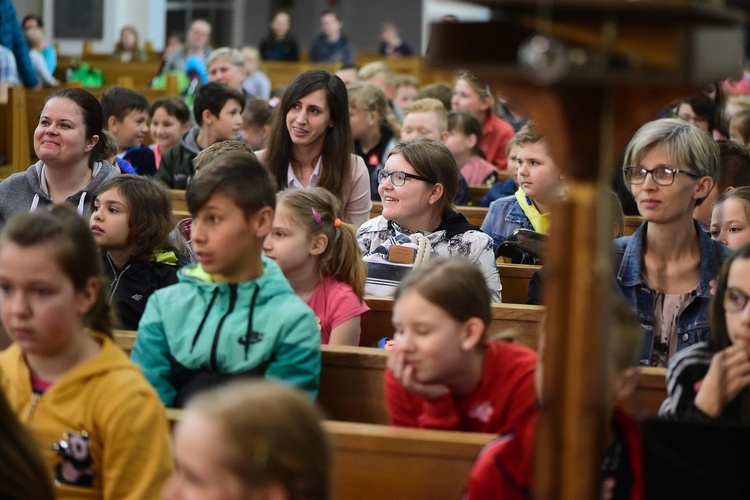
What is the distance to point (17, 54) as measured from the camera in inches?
328

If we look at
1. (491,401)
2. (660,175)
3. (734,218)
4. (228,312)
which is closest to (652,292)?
(660,175)

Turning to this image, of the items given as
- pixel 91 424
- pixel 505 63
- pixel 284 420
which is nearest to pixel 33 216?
pixel 91 424

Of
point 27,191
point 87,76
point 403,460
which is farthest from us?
point 87,76

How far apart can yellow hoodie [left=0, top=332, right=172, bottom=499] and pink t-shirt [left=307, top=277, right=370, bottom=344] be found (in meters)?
1.15

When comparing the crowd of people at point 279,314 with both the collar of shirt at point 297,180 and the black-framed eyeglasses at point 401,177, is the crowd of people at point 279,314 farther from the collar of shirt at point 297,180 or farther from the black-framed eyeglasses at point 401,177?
the collar of shirt at point 297,180

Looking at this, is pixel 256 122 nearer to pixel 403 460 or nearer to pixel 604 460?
pixel 403 460

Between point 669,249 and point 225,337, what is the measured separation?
4.93 ft

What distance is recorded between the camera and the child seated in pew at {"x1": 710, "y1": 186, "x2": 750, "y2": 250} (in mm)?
3711

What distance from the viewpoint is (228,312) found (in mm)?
2768

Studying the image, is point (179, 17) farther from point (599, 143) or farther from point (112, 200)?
point (599, 143)

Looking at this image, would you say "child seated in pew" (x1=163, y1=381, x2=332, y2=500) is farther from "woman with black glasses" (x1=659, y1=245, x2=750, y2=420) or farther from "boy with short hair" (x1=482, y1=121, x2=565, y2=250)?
"boy with short hair" (x1=482, y1=121, x2=565, y2=250)

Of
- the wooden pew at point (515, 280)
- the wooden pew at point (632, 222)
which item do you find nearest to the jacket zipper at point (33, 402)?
the wooden pew at point (515, 280)

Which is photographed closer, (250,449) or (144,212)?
(250,449)

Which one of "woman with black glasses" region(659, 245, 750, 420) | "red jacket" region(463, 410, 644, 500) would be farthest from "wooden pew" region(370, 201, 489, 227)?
"red jacket" region(463, 410, 644, 500)
